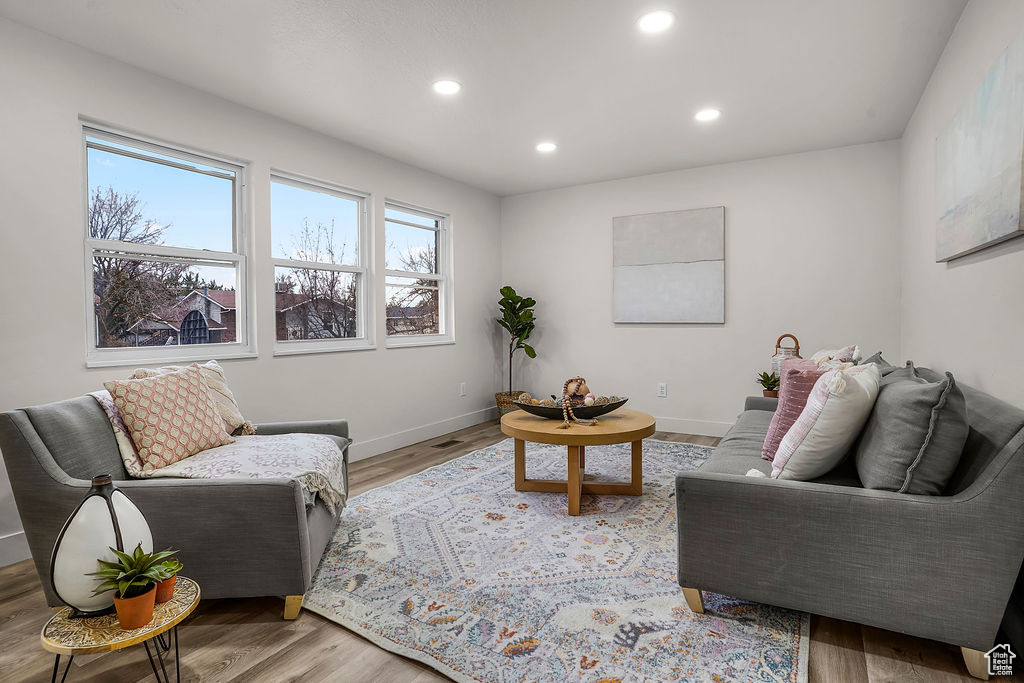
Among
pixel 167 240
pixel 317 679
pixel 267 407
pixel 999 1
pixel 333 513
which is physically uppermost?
pixel 999 1

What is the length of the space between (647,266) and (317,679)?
4.27 metres

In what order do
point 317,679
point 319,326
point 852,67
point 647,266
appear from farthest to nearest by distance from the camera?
1. point 647,266
2. point 319,326
3. point 852,67
4. point 317,679

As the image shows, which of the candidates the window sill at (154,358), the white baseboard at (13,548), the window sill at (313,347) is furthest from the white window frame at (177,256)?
the white baseboard at (13,548)

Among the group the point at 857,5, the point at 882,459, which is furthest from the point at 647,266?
the point at 882,459

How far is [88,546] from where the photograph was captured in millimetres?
1313

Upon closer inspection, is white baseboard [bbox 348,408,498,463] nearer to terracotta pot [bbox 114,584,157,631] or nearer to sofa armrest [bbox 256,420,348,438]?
sofa armrest [bbox 256,420,348,438]

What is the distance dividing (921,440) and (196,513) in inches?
92.8

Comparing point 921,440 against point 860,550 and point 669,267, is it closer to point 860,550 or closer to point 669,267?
point 860,550

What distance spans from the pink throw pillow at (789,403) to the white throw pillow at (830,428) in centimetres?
46

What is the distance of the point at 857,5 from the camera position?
7.51 ft

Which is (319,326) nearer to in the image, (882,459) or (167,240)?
(167,240)

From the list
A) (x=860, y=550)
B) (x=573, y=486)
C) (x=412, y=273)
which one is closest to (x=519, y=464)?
(x=573, y=486)

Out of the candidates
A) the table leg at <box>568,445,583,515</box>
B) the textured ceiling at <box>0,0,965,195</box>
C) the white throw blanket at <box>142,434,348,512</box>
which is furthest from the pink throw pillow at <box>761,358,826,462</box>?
the white throw blanket at <box>142,434,348,512</box>

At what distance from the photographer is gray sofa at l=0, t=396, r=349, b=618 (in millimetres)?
1790
